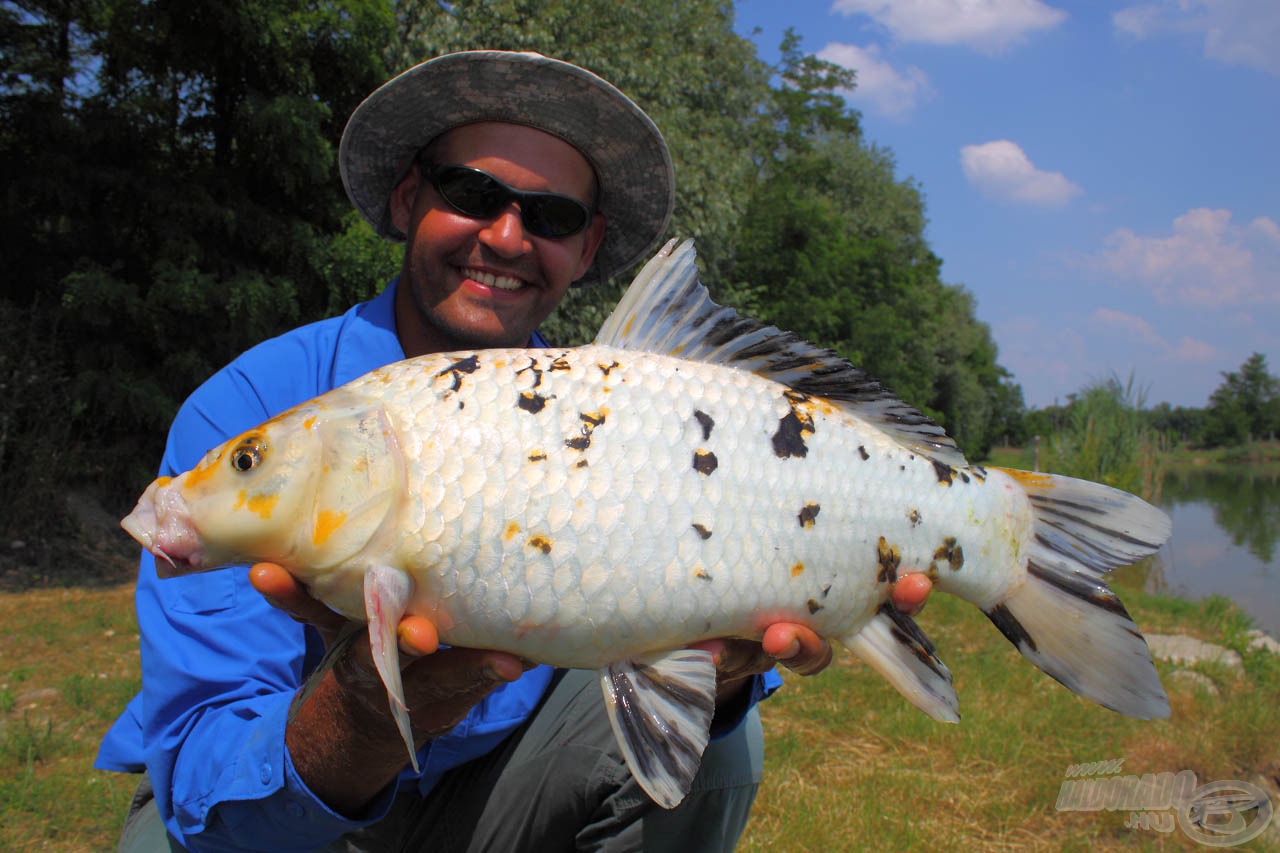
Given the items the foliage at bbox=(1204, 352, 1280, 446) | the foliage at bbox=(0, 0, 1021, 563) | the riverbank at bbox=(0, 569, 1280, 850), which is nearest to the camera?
the riverbank at bbox=(0, 569, 1280, 850)

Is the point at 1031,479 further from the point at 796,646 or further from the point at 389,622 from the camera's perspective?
the point at 389,622

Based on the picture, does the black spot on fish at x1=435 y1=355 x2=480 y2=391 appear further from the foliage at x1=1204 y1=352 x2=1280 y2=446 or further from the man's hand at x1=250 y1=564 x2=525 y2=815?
the foliage at x1=1204 y1=352 x2=1280 y2=446

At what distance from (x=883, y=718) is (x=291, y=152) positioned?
7512 mm

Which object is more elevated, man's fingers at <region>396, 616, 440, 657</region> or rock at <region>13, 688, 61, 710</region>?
man's fingers at <region>396, 616, 440, 657</region>

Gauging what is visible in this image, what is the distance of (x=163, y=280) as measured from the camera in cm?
767

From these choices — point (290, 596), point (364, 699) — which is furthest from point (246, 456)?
point (364, 699)

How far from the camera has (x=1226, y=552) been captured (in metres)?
14.4

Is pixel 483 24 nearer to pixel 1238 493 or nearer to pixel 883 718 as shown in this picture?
pixel 883 718

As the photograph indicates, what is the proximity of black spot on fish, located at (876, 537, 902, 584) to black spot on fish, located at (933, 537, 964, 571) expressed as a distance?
0.28 ft

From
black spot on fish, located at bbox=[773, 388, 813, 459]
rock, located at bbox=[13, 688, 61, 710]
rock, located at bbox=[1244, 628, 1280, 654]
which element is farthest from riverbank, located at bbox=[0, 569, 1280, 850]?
black spot on fish, located at bbox=[773, 388, 813, 459]

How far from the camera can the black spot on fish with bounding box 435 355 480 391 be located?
1307mm

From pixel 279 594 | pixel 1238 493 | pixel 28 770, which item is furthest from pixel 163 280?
pixel 1238 493

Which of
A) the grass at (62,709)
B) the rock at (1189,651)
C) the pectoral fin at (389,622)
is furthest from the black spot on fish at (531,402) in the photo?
the rock at (1189,651)

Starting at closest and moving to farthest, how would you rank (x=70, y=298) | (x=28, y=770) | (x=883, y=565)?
(x=883, y=565), (x=28, y=770), (x=70, y=298)
